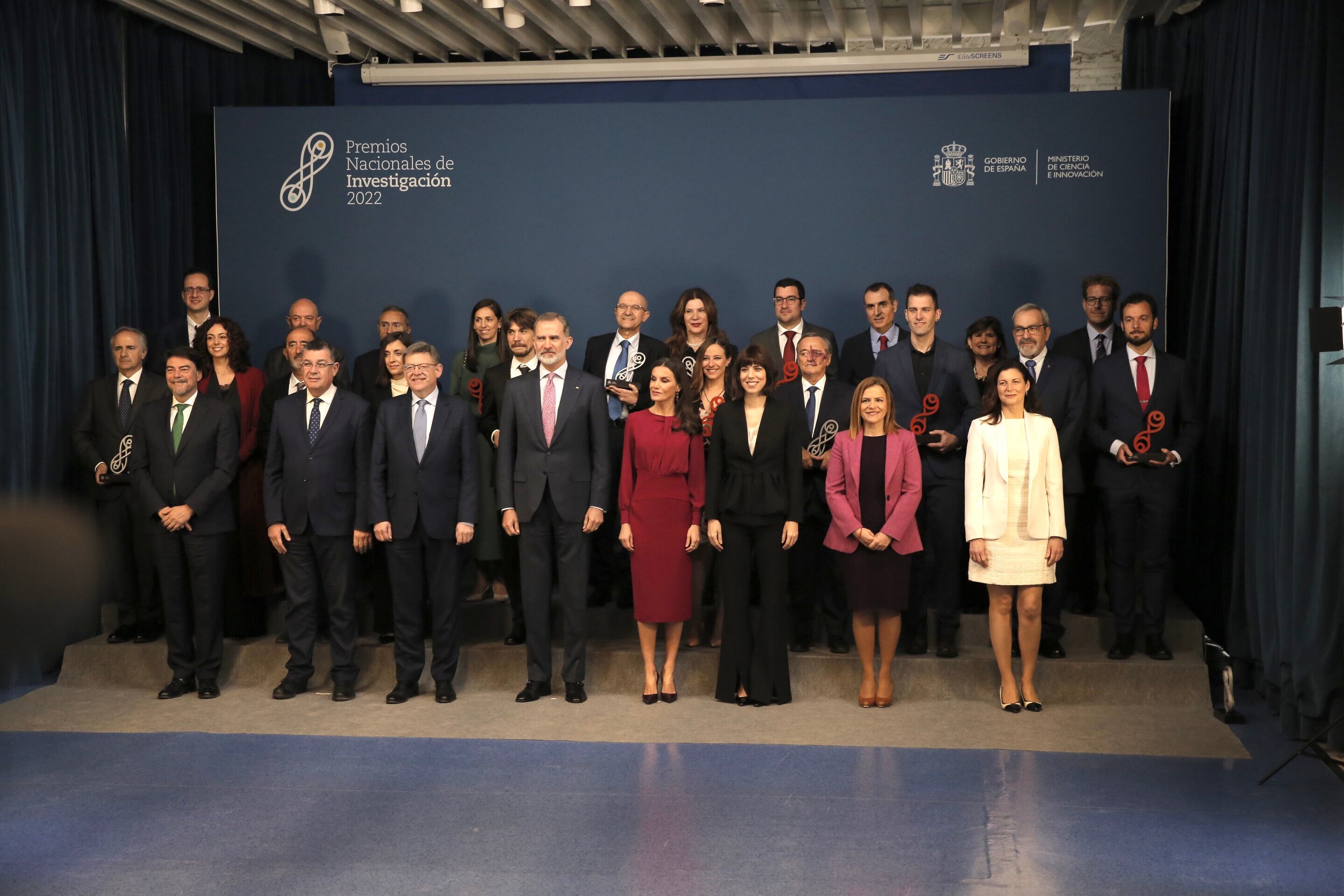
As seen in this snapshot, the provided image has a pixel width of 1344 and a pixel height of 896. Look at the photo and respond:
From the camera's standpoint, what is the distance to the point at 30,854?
3727 millimetres

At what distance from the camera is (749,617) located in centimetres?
537

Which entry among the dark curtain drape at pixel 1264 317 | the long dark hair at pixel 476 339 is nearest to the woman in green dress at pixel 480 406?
the long dark hair at pixel 476 339

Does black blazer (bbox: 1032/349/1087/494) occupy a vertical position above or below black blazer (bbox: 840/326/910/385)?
below

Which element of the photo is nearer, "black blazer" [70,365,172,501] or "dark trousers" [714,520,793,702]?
"dark trousers" [714,520,793,702]

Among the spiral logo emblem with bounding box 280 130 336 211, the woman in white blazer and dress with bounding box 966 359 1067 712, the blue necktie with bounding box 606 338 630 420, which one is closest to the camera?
the woman in white blazer and dress with bounding box 966 359 1067 712

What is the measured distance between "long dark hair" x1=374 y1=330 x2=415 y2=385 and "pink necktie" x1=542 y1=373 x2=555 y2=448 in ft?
2.48

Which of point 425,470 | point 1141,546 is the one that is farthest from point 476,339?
point 1141,546

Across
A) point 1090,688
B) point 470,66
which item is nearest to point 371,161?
point 470,66

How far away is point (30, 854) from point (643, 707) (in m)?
2.51

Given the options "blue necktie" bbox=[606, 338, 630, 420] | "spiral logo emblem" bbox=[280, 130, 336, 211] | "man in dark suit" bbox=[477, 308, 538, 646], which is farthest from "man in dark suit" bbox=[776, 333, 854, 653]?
"spiral logo emblem" bbox=[280, 130, 336, 211]

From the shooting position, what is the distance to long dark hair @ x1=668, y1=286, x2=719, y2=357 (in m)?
5.78

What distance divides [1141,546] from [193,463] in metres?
4.52

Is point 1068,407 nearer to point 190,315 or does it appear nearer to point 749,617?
point 749,617

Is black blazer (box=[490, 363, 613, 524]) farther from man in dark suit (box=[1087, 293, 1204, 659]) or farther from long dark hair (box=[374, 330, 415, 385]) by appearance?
man in dark suit (box=[1087, 293, 1204, 659])
